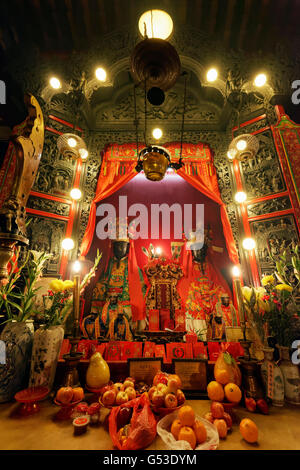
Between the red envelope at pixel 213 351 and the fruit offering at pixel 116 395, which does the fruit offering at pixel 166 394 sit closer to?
the fruit offering at pixel 116 395

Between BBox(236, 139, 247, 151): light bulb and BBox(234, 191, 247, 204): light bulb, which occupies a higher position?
BBox(236, 139, 247, 151): light bulb

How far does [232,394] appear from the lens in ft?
3.88

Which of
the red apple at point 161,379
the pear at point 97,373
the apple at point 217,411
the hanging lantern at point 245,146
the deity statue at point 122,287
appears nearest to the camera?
the apple at point 217,411

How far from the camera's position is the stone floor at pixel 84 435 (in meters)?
0.88

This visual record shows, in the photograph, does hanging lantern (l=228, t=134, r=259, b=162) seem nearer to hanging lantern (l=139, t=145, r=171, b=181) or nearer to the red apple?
hanging lantern (l=139, t=145, r=171, b=181)

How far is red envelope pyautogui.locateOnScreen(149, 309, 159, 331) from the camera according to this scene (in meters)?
3.11

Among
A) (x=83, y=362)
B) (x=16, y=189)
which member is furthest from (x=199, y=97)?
(x=83, y=362)

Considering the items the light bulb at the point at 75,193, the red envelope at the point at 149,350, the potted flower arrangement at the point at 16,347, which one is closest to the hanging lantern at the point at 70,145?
the light bulb at the point at 75,193

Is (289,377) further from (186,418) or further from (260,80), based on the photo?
(260,80)

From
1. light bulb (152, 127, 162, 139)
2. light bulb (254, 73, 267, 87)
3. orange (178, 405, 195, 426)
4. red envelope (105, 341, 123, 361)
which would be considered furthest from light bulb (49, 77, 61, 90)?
orange (178, 405, 195, 426)

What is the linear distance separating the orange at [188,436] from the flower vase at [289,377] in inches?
37.9

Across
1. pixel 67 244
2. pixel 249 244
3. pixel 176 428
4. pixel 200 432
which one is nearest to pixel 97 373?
pixel 176 428

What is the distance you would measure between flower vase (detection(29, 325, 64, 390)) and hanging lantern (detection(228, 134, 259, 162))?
3307 millimetres
